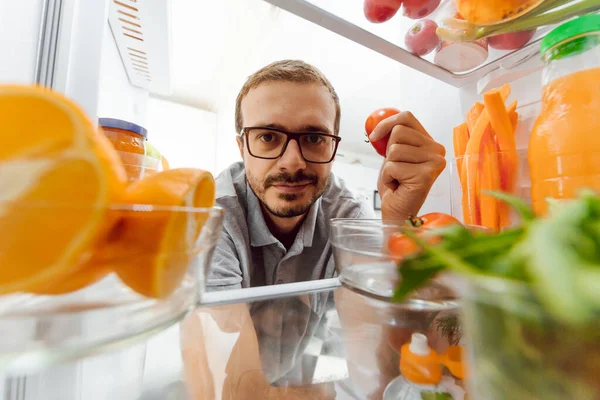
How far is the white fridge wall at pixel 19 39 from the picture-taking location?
24 centimetres

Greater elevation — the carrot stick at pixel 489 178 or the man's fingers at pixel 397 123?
the man's fingers at pixel 397 123

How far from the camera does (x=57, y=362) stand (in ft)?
0.43

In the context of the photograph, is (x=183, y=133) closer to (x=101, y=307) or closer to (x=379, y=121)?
(x=379, y=121)

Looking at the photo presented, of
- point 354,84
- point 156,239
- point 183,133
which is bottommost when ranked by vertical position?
point 156,239

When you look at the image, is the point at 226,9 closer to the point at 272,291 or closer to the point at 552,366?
the point at 272,291

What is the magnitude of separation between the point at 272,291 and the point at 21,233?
26cm

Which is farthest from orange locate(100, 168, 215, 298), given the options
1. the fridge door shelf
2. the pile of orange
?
the fridge door shelf

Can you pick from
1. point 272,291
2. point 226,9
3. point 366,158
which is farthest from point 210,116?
point 272,291

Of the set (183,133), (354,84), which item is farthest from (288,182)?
(183,133)

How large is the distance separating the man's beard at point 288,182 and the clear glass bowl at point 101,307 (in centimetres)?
52

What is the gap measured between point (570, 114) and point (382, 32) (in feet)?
1.12

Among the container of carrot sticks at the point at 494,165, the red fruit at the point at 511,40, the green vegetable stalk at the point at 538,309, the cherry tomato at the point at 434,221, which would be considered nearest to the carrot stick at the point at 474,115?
the container of carrot sticks at the point at 494,165

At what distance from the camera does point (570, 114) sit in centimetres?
34

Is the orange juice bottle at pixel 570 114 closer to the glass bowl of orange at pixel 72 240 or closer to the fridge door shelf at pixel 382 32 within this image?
the fridge door shelf at pixel 382 32
